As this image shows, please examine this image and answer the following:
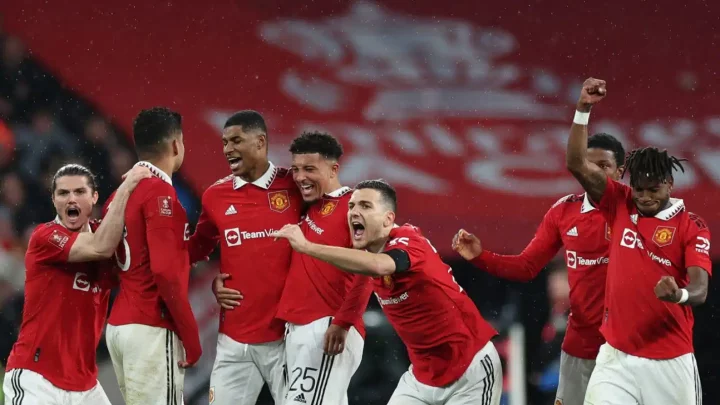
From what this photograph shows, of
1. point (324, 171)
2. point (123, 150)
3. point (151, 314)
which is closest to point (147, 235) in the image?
point (151, 314)

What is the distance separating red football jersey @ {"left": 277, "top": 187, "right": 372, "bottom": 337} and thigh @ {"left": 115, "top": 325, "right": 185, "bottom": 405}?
0.63 meters

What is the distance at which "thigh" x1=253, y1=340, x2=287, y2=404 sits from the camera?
5.54m

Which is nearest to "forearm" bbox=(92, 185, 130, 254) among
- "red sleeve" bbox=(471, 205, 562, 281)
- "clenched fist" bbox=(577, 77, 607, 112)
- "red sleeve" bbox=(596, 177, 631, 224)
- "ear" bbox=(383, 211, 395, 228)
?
"ear" bbox=(383, 211, 395, 228)

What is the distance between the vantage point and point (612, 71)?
9023mm

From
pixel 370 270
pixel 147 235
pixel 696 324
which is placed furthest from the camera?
pixel 696 324

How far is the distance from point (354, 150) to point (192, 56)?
5.24 feet

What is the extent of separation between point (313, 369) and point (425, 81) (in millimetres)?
4073

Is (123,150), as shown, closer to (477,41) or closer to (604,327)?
(477,41)

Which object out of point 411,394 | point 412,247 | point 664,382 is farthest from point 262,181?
point 664,382

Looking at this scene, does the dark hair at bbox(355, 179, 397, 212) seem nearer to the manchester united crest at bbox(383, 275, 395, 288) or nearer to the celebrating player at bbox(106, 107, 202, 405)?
the manchester united crest at bbox(383, 275, 395, 288)

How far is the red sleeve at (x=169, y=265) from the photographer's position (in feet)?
16.9

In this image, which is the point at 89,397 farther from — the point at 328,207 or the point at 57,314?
the point at 328,207

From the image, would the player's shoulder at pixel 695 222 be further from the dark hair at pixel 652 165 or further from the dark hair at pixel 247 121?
the dark hair at pixel 247 121

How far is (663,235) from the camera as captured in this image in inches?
205
